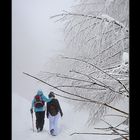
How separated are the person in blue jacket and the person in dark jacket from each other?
0.10 ft

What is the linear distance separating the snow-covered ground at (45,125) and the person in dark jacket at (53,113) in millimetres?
22

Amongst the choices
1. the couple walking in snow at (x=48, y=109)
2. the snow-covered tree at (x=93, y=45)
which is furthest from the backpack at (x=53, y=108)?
A: the snow-covered tree at (x=93, y=45)

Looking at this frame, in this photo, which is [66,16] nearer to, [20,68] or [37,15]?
[37,15]

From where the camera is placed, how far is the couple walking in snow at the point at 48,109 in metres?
1.40

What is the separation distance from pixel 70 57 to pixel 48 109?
29 cm

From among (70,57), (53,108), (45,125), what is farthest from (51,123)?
(70,57)

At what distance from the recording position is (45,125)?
5.12 feet

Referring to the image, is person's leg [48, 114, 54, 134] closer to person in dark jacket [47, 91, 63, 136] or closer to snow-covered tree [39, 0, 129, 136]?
person in dark jacket [47, 91, 63, 136]

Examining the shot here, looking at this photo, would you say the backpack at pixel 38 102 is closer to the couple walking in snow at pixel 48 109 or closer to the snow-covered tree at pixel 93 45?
the couple walking in snow at pixel 48 109

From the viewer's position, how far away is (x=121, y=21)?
1.63m

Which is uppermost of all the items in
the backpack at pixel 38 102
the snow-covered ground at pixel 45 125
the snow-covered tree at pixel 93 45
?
the snow-covered tree at pixel 93 45

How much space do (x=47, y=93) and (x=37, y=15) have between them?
0.42m

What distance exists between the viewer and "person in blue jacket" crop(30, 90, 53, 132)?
139cm

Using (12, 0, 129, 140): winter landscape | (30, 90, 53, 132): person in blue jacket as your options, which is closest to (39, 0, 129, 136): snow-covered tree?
(12, 0, 129, 140): winter landscape
